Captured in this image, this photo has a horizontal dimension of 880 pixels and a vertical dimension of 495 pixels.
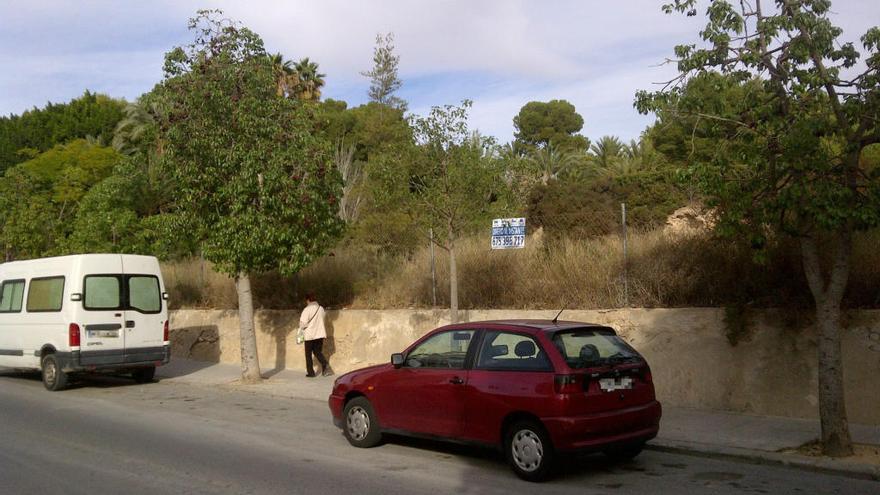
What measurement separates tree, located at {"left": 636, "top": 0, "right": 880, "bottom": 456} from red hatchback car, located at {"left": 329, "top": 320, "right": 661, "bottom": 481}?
1.98m

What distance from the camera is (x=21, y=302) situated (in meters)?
16.1

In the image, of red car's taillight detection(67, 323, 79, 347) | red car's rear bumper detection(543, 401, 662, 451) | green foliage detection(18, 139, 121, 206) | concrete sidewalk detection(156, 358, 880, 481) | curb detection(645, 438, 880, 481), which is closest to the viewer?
red car's rear bumper detection(543, 401, 662, 451)

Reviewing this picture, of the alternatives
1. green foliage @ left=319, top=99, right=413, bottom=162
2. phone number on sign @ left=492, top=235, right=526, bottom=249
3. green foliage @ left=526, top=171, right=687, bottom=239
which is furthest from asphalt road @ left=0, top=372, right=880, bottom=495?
green foliage @ left=319, top=99, right=413, bottom=162

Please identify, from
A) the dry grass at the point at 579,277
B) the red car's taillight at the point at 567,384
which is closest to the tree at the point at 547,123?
the dry grass at the point at 579,277

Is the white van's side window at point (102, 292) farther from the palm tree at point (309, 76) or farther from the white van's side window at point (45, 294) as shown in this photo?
the palm tree at point (309, 76)

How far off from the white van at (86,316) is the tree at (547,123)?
42204 millimetres

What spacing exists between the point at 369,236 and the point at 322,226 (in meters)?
6.83

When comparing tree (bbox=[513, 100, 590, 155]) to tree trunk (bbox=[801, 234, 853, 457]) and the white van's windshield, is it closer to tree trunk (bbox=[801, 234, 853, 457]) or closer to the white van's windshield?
the white van's windshield

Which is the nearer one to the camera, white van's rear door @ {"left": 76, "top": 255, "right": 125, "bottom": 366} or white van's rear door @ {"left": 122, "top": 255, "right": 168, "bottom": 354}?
white van's rear door @ {"left": 76, "top": 255, "right": 125, "bottom": 366}

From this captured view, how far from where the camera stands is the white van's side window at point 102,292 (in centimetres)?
1495

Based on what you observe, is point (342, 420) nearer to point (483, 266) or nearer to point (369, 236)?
point (483, 266)

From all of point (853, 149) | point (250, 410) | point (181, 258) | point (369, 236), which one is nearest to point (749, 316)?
point (853, 149)

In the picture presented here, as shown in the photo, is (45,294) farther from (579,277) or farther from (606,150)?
(606,150)

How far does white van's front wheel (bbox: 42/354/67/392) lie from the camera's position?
15.0 meters
